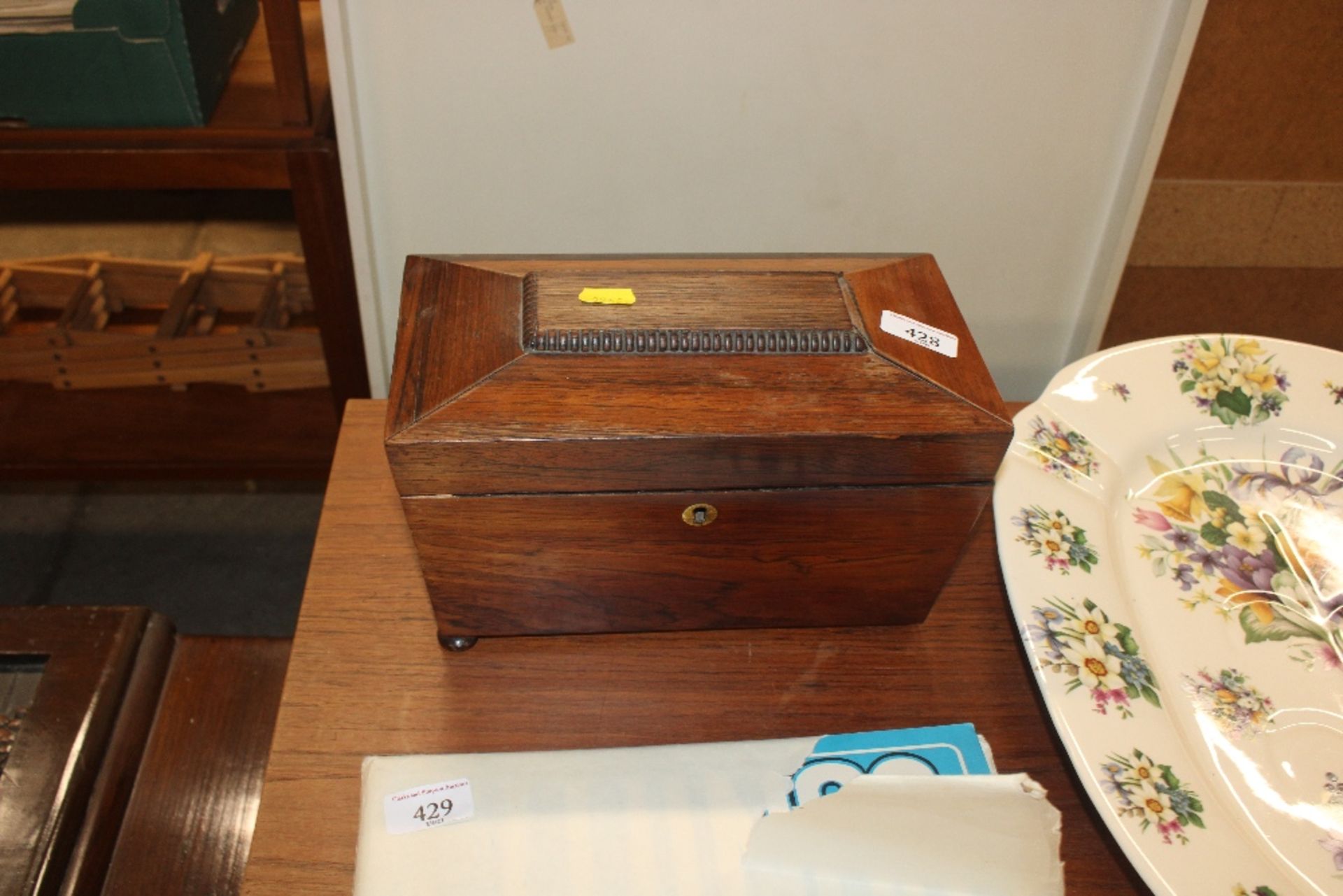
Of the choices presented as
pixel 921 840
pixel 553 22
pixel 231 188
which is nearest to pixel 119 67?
pixel 231 188

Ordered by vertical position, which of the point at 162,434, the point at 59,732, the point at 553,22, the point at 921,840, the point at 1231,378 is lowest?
the point at 162,434

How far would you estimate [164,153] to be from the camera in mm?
1190

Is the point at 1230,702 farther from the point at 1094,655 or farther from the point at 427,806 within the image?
the point at 427,806

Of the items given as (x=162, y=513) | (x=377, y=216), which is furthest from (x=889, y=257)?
(x=162, y=513)

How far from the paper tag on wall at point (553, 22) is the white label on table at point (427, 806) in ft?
2.65

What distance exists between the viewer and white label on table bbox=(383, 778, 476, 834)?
716 millimetres

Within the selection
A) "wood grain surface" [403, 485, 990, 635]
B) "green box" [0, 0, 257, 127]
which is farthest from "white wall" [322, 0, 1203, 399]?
"wood grain surface" [403, 485, 990, 635]

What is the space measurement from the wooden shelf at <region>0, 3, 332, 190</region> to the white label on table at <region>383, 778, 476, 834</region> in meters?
0.79

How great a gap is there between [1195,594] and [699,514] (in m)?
0.40

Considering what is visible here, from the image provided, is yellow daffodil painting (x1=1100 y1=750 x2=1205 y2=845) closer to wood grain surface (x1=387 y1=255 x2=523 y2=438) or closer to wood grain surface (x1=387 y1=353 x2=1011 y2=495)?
wood grain surface (x1=387 y1=353 x2=1011 y2=495)

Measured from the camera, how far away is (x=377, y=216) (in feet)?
4.25

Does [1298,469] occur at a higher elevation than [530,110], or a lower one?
lower

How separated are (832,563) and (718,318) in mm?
202

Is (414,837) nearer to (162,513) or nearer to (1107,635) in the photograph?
(1107,635)
